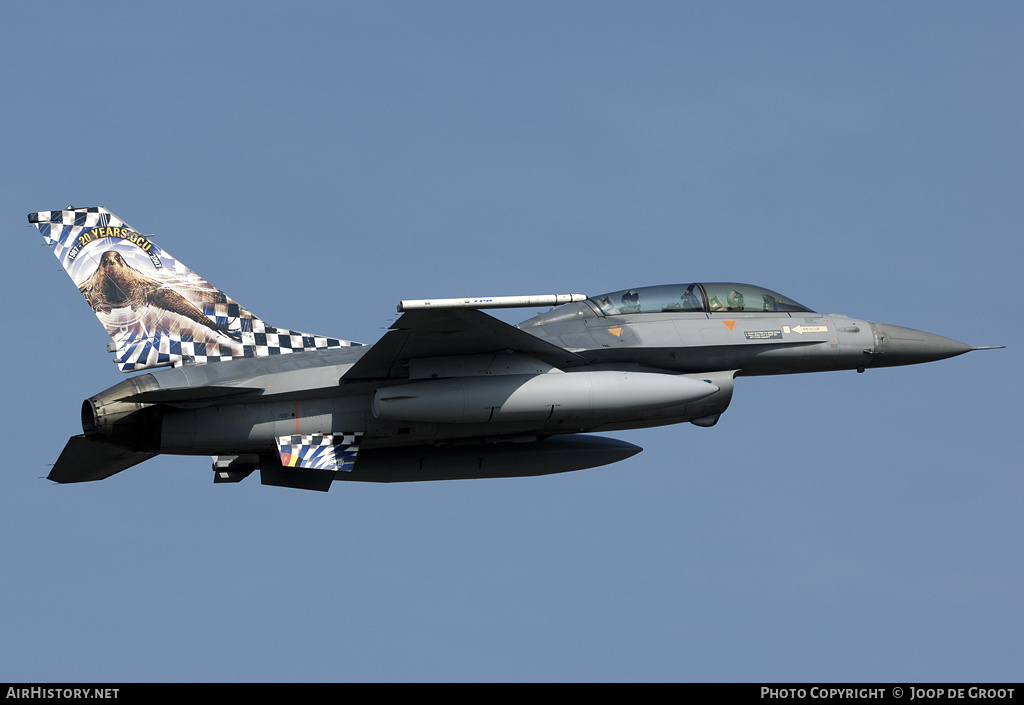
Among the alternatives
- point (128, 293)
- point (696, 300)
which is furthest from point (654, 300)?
point (128, 293)

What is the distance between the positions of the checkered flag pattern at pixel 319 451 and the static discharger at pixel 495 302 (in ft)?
10.4

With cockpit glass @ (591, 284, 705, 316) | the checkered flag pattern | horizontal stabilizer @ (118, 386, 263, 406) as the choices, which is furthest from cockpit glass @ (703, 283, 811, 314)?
horizontal stabilizer @ (118, 386, 263, 406)

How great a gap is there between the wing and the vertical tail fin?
1.62 m

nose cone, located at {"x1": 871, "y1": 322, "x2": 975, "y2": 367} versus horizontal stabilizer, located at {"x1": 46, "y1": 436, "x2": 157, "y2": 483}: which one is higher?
nose cone, located at {"x1": 871, "y1": 322, "x2": 975, "y2": 367}

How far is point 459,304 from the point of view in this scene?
1838 cm

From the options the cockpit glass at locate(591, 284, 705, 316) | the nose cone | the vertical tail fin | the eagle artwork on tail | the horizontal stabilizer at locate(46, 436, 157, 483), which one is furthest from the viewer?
the nose cone

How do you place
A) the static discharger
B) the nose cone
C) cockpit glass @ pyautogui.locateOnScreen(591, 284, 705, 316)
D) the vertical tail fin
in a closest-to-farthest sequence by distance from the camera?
the static discharger → the vertical tail fin → cockpit glass @ pyautogui.locateOnScreen(591, 284, 705, 316) → the nose cone

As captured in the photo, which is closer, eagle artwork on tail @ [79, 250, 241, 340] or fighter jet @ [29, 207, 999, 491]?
fighter jet @ [29, 207, 999, 491]

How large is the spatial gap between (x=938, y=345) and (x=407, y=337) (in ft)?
29.2

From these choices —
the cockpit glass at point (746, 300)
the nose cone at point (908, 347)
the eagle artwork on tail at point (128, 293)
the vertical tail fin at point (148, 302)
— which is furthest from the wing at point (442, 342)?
the nose cone at point (908, 347)

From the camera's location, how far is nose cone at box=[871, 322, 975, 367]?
23.0 meters

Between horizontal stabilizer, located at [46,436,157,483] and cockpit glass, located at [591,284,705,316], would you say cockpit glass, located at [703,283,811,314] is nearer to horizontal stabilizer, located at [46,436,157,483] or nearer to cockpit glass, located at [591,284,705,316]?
cockpit glass, located at [591,284,705,316]
